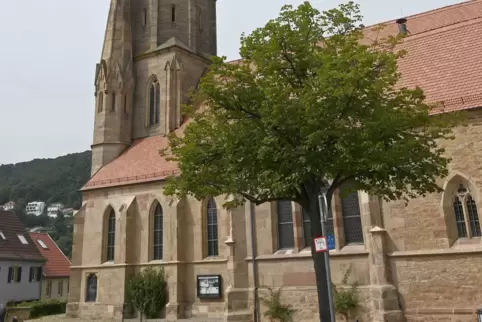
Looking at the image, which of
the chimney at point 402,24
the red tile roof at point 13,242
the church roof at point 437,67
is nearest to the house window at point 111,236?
the church roof at point 437,67

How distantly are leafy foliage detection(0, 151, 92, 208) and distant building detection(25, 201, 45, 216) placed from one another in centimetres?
221

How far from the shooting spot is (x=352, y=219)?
16047 millimetres

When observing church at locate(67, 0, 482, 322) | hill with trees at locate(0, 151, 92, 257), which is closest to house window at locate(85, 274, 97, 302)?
church at locate(67, 0, 482, 322)

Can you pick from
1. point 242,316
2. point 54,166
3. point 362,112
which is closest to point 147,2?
point 242,316

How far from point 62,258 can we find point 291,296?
33.6 m

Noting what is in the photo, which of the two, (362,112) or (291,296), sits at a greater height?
(362,112)

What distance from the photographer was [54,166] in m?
136

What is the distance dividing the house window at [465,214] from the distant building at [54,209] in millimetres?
104057

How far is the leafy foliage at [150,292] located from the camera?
1964cm

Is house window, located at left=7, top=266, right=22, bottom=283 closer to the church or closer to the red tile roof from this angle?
the red tile roof

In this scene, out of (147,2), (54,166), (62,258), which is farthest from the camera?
(54,166)

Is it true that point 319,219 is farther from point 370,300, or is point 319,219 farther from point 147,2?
point 147,2

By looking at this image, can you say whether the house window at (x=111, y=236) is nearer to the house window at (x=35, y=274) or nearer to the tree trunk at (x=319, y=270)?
the tree trunk at (x=319, y=270)

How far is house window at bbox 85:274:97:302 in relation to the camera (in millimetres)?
21922
